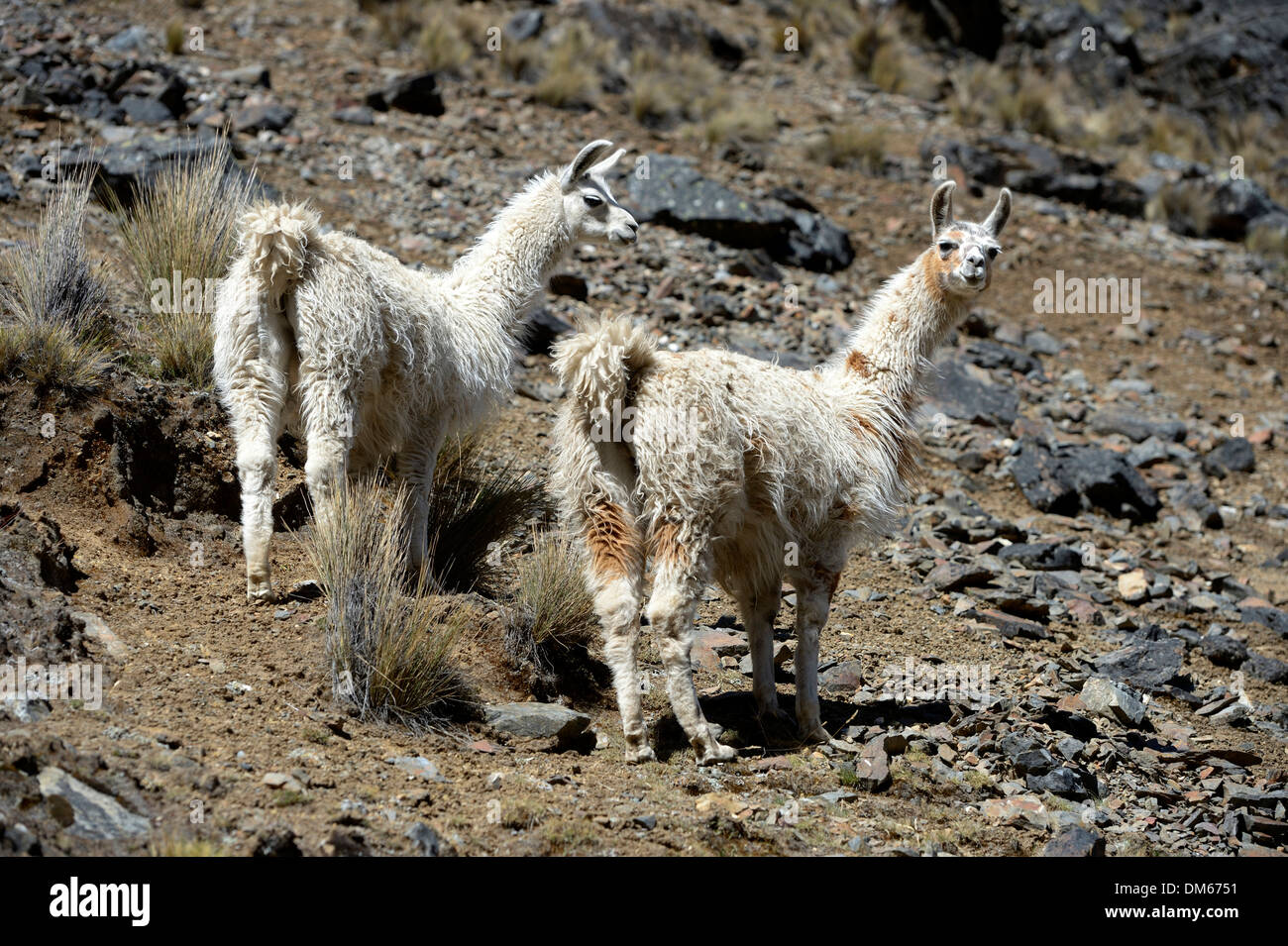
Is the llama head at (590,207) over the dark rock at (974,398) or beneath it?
over

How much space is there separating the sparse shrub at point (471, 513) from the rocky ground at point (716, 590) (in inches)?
17.1

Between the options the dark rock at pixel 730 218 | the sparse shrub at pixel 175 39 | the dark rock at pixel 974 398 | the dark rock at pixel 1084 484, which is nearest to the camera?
the dark rock at pixel 1084 484

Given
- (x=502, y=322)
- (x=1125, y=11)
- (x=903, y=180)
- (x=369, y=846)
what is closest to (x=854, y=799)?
(x=369, y=846)

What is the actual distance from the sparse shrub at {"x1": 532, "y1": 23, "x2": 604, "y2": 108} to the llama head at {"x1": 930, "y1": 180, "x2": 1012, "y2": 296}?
12.1 m

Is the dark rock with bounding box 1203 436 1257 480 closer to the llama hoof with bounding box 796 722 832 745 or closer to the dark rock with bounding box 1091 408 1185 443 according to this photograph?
the dark rock with bounding box 1091 408 1185 443

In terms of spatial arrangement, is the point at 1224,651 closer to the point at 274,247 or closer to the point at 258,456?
the point at 258,456

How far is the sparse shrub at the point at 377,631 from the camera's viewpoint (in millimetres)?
5875

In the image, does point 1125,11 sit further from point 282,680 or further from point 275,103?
point 282,680

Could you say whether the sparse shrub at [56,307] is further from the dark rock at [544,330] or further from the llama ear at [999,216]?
the llama ear at [999,216]

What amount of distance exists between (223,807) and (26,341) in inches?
153

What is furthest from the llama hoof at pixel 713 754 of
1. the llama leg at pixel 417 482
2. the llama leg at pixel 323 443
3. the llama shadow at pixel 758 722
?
the llama leg at pixel 323 443

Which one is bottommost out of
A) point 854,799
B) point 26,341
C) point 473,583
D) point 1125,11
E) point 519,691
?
point 854,799

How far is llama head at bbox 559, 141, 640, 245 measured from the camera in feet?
27.5

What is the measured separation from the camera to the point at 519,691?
6.73 meters
